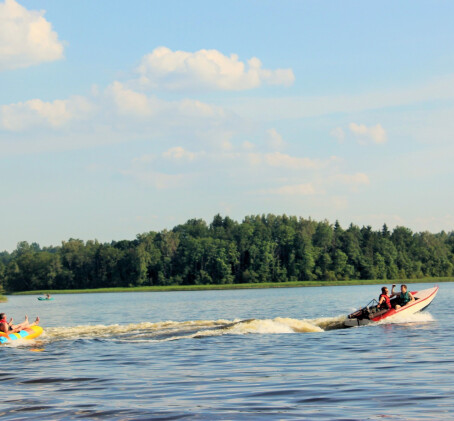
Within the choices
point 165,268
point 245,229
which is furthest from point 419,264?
point 165,268

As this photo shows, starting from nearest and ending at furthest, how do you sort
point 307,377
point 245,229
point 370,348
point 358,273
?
point 307,377 < point 370,348 < point 358,273 < point 245,229

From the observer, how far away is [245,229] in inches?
6083

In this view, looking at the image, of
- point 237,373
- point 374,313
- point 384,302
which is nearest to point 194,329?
point 374,313

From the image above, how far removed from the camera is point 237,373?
58.3 feet

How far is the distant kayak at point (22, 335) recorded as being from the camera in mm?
28547

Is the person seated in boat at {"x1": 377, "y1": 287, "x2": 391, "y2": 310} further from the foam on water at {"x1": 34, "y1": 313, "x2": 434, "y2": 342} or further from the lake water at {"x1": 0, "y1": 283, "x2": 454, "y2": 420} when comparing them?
the lake water at {"x1": 0, "y1": 283, "x2": 454, "y2": 420}

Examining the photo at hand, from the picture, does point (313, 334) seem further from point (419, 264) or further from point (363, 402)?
point (419, 264)

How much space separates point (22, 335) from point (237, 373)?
1510 cm

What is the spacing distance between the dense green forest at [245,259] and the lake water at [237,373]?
111 meters

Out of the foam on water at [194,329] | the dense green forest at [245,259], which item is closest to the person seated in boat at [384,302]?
the foam on water at [194,329]

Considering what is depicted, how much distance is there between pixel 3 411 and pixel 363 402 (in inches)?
292

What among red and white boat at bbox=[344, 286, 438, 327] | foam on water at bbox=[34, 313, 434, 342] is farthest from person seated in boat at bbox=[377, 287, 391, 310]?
foam on water at bbox=[34, 313, 434, 342]

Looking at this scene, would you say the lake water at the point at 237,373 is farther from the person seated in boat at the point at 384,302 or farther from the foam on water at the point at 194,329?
the person seated in boat at the point at 384,302

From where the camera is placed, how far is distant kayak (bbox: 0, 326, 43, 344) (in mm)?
28547
